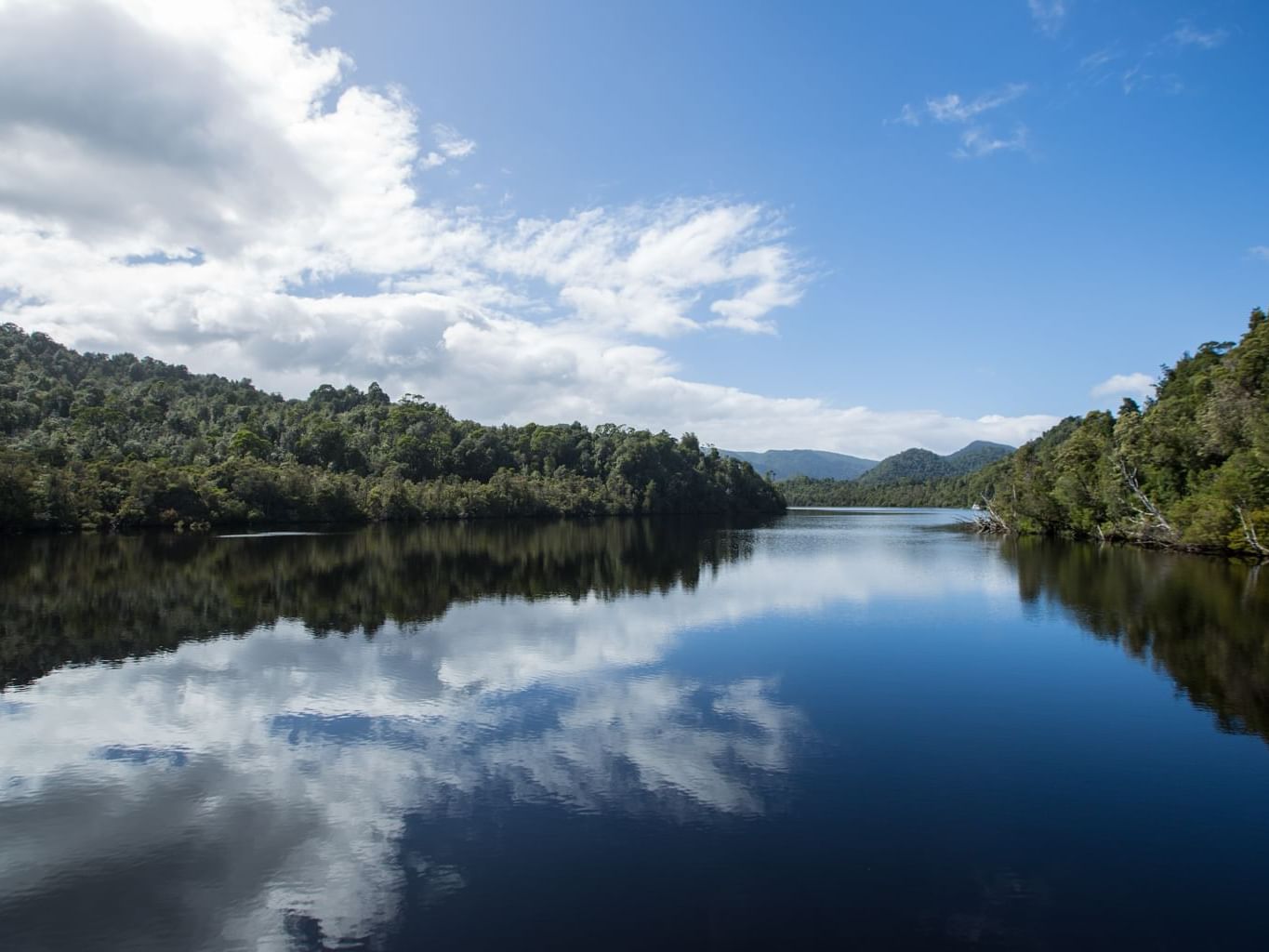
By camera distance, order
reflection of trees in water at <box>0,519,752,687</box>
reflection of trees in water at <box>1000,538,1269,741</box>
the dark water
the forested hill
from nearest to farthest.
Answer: the dark water → reflection of trees in water at <box>1000,538,1269,741</box> → reflection of trees in water at <box>0,519,752,687</box> → the forested hill

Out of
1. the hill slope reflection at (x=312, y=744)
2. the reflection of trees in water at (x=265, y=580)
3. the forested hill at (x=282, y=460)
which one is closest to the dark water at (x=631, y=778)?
the hill slope reflection at (x=312, y=744)

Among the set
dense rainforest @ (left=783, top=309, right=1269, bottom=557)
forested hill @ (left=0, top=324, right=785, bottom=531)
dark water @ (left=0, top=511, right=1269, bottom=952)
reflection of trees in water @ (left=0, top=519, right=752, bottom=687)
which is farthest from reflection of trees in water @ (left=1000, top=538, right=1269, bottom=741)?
forested hill @ (left=0, top=324, right=785, bottom=531)

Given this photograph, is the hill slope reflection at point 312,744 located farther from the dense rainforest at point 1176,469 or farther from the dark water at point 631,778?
the dense rainforest at point 1176,469

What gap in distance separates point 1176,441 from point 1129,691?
157 feet

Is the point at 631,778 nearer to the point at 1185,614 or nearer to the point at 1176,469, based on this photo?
the point at 1185,614

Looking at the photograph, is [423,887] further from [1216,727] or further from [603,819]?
[1216,727]

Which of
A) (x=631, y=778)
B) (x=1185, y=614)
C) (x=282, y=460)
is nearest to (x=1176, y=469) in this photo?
(x=1185, y=614)

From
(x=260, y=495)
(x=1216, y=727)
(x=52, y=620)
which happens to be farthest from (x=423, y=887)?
(x=260, y=495)

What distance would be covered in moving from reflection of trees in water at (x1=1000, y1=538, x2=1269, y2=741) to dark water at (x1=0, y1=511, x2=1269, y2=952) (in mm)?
211

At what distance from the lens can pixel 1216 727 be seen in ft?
52.2

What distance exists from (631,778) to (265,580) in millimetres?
32062

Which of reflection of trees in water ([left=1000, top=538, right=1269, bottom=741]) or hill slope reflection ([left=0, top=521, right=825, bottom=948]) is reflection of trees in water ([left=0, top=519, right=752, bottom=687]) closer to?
hill slope reflection ([left=0, top=521, right=825, bottom=948])

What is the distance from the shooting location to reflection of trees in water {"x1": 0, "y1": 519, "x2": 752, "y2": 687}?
25.8 meters

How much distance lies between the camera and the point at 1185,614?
93.6ft
